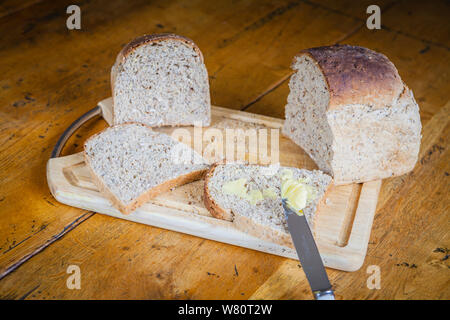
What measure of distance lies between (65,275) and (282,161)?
4.57ft

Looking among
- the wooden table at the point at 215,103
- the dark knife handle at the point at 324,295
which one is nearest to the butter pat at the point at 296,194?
the wooden table at the point at 215,103

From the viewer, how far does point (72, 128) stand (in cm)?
300

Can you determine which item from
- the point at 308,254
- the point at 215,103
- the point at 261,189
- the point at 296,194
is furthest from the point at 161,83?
the point at 308,254

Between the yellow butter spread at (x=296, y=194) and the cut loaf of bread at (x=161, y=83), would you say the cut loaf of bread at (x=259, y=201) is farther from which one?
the cut loaf of bread at (x=161, y=83)

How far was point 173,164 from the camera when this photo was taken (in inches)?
104

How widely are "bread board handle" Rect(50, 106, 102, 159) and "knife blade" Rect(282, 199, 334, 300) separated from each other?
1380 millimetres

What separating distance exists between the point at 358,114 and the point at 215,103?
1185mm

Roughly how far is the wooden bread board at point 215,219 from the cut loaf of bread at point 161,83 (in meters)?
0.48

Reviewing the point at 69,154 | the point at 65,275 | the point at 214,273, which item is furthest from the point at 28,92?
the point at 214,273

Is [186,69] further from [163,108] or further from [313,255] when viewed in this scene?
[313,255]

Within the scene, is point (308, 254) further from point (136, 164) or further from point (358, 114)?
point (136, 164)

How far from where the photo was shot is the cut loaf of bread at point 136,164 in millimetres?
2475

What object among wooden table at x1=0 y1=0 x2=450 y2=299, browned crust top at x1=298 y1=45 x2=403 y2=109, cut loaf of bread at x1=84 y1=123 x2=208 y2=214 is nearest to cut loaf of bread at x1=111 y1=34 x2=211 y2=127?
cut loaf of bread at x1=84 y1=123 x2=208 y2=214

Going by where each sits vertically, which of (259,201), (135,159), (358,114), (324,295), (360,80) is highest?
(360,80)
